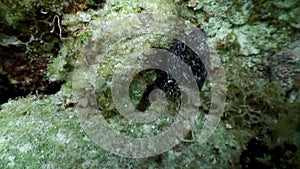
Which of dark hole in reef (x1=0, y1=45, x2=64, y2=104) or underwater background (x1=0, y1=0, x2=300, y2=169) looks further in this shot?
dark hole in reef (x1=0, y1=45, x2=64, y2=104)

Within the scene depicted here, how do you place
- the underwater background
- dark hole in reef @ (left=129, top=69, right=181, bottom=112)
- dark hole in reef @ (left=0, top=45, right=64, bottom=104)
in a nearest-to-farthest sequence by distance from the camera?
1. the underwater background
2. dark hole in reef @ (left=129, top=69, right=181, bottom=112)
3. dark hole in reef @ (left=0, top=45, right=64, bottom=104)

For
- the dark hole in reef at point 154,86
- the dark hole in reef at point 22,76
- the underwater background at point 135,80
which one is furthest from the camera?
the dark hole in reef at point 22,76

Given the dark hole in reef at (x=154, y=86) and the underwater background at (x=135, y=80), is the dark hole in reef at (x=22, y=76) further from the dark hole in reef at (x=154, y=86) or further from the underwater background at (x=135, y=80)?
the dark hole in reef at (x=154, y=86)

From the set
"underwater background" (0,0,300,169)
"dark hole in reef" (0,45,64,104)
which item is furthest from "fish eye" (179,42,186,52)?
"dark hole in reef" (0,45,64,104)

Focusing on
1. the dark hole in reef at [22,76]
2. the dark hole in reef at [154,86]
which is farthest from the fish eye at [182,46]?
the dark hole in reef at [22,76]

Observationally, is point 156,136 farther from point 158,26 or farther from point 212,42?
point 158,26

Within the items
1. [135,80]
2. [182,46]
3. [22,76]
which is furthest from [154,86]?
[22,76]

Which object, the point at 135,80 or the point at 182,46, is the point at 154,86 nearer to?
the point at 135,80

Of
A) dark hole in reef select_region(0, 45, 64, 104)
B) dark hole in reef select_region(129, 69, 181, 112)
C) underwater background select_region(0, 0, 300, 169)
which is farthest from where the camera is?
dark hole in reef select_region(0, 45, 64, 104)

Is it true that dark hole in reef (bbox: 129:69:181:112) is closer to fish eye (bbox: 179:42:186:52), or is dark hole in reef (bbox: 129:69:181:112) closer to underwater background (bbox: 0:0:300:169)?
underwater background (bbox: 0:0:300:169)
